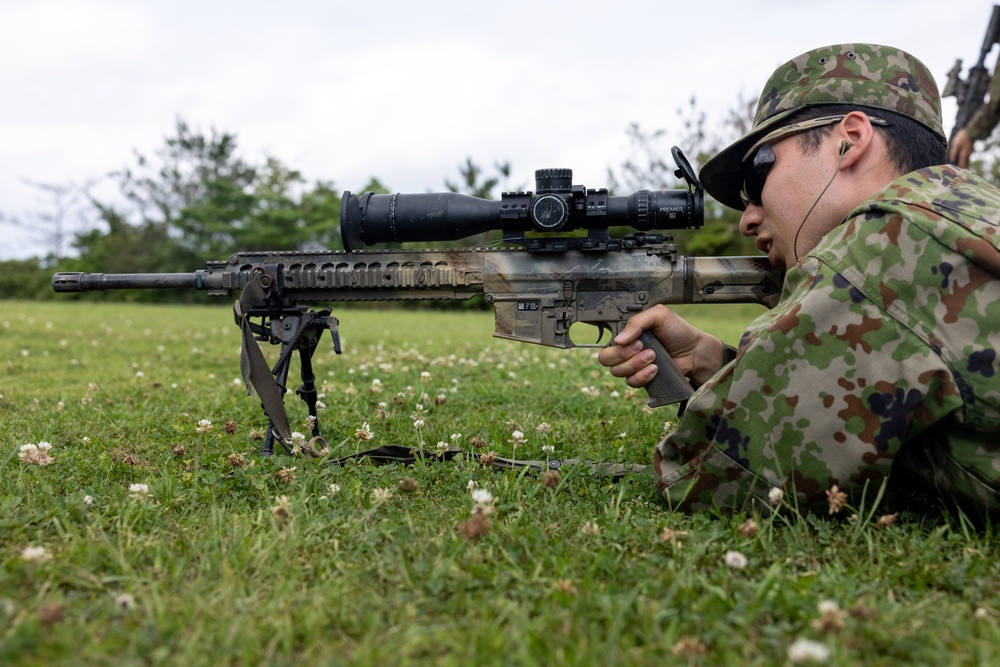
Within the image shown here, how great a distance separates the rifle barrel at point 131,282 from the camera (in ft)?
13.2

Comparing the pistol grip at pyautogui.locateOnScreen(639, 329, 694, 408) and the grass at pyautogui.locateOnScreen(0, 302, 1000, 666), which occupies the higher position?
the pistol grip at pyautogui.locateOnScreen(639, 329, 694, 408)

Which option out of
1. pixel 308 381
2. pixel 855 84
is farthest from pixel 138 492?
pixel 855 84

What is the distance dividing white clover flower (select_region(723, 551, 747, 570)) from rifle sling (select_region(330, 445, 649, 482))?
1010 millimetres

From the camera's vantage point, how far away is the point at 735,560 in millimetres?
2262

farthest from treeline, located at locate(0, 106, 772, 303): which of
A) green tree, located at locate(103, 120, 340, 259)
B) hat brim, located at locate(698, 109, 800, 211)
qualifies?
hat brim, located at locate(698, 109, 800, 211)

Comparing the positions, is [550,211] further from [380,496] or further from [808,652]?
[808,652]

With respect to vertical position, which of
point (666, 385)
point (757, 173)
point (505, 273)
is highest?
point (757, 173)

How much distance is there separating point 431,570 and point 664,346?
1940 millimetres

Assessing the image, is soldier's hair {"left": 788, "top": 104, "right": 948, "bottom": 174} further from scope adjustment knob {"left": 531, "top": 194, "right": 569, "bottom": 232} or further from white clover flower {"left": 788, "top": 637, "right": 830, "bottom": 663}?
white clover flower {"left": 788, "top": 637, "right": 830, "bottom": 663}

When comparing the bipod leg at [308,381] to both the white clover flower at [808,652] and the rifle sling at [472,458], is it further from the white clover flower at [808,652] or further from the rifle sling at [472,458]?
the white clover flower at [808,652]

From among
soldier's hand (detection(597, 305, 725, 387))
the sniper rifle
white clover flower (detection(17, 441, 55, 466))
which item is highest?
the sniper rifle

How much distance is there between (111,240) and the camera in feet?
130

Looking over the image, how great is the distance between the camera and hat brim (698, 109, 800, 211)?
10.7 feet

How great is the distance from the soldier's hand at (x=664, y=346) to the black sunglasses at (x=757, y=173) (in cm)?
68
